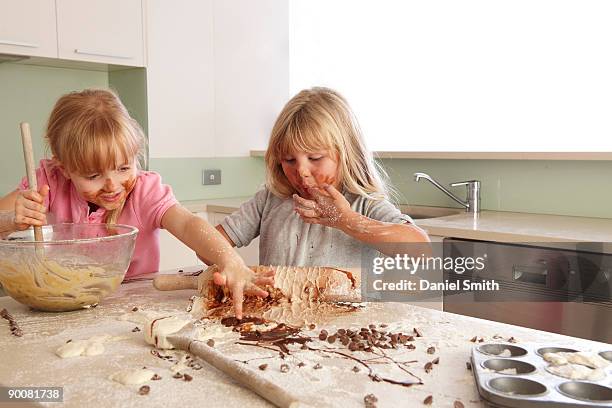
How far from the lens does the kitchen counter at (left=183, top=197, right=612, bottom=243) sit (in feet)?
5.71

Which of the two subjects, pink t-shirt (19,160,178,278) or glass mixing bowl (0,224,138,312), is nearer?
glass mixing bowl (0,224,138,312)

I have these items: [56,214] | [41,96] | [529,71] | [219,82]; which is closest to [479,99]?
[529,71]

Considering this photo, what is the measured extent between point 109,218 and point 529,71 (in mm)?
1616

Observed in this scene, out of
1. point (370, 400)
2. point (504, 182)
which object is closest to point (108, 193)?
point (370, 400)

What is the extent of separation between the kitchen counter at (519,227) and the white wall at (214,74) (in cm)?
126

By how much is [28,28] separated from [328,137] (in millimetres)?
1520

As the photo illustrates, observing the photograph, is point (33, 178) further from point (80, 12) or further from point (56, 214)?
point (80, 12)

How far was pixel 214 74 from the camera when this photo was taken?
2.97m

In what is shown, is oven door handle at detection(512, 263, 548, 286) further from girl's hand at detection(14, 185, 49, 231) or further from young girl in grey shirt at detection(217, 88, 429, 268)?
girl's hand at detection(14, 185, 49, 231)

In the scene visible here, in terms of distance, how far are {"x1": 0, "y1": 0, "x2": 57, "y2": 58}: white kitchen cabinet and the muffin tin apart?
2130 millimetres

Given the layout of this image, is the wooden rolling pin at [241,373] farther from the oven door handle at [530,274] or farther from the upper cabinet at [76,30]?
the upper cabinet at [76,30]

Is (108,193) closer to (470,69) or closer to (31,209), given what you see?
(31,209)

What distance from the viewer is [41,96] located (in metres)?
2.71

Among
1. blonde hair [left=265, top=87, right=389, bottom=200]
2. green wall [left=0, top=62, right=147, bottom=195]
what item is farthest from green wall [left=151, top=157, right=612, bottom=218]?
blonde hair [left=265, top=87, right=389, bottom=200]
